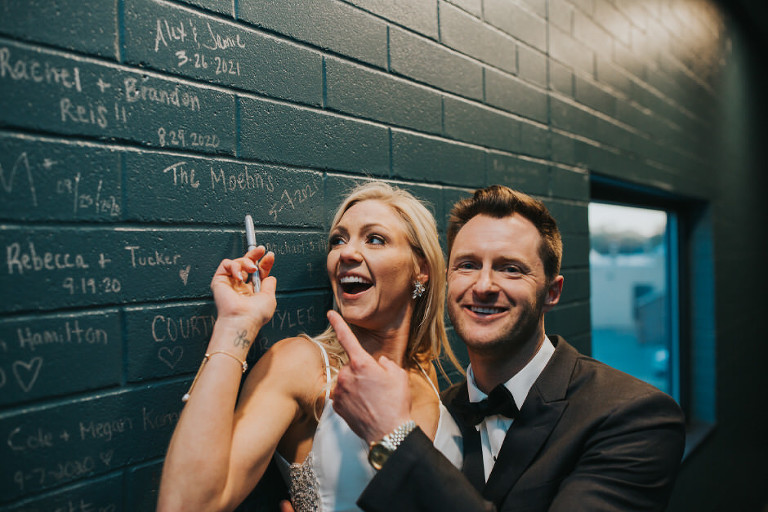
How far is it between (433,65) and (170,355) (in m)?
1.60

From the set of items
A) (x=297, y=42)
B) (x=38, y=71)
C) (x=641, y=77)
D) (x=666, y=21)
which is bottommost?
(x=38, y=71)

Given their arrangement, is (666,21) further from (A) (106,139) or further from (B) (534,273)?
(A) (106,139)

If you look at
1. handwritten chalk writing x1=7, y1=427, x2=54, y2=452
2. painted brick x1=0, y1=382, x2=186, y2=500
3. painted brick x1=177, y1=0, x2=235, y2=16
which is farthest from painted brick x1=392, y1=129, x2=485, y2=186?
handwritten chalk writing x1=7, y1=427, x2=54, y2=452

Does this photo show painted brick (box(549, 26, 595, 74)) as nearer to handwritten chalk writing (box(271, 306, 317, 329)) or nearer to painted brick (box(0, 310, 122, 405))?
handwritten chalk writing (box(271, 306, 317, 329))

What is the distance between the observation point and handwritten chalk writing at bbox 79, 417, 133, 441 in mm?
1262

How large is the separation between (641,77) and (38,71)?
157 inches

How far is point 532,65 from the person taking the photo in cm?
290

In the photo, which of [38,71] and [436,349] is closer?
[38,71]

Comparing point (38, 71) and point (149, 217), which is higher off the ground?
point (38, 71)

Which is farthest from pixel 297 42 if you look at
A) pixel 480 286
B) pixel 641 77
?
pixel 641 77

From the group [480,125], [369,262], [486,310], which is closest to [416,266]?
[369,262]

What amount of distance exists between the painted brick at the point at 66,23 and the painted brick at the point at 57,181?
233mm

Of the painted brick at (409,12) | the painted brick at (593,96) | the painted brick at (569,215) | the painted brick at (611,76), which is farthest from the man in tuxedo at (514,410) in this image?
the painted brick at (611,76)

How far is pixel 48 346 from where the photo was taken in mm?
→ 1205
